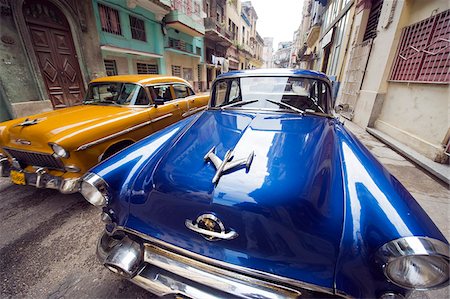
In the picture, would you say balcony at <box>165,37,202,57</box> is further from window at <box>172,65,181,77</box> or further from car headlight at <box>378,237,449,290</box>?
car headlight at <box>378,237,449,290</box>

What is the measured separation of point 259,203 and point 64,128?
265 cm

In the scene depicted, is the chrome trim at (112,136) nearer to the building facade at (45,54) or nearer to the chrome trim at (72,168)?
the chrome trim at (72,168)

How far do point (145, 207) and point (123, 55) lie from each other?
10558mm

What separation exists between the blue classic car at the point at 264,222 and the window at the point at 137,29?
443 inches

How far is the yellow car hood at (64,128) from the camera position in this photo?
2255 millimetres

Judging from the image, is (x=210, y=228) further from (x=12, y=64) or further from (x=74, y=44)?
(x=74, y=44)

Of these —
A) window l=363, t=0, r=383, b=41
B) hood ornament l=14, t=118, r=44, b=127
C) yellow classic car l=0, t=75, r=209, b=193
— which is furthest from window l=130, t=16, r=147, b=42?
window l=363, t=0, r=383, b=41

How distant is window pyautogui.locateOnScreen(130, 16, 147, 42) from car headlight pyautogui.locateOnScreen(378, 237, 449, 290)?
12510mm

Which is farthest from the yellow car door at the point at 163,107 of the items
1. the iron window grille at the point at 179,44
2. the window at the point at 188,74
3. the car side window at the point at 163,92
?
the window at the point at 188,74

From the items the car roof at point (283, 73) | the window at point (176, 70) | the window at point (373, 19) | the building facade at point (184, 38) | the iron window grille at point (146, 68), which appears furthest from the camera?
the window at point (176, 70)

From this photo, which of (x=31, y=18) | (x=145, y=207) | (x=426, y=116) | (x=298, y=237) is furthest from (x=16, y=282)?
(x=31, y=18)

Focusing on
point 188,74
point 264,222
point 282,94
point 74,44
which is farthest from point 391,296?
point 188,74

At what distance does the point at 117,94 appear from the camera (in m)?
3.50

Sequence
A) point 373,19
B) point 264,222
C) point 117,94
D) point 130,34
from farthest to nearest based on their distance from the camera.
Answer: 1. point 130,34
2. point 373,19
3. point 117,94
4. point 264,222
